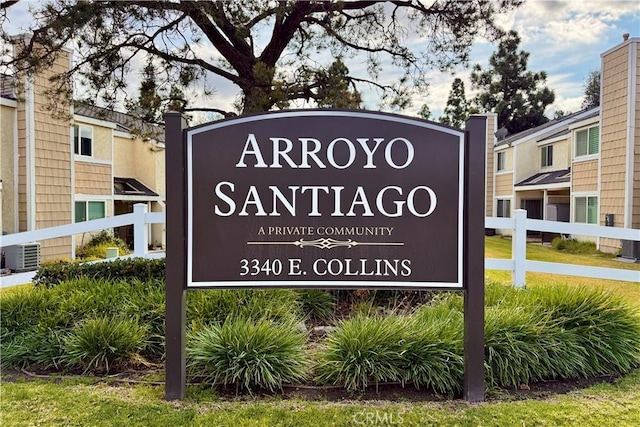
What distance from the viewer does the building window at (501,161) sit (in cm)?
2347

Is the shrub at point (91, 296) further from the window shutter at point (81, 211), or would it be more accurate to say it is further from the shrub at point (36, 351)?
the window shutter at point (81, 211)

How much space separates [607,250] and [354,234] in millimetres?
14490

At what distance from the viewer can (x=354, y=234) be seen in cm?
337

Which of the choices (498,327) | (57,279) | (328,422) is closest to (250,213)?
(328,422)

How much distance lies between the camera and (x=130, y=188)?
732 inches

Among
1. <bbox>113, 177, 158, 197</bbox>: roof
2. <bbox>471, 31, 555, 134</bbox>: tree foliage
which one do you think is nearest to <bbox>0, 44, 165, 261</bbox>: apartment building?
<bbox>113, 177, 158, 197</bbox>: roof

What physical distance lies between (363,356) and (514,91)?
42.3 meters

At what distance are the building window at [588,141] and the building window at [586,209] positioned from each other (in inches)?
69.0

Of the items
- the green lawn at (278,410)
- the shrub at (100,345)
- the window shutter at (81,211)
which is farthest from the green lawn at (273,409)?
the window shutter at (81,211)

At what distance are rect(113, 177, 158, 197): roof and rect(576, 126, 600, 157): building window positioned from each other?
17936mm

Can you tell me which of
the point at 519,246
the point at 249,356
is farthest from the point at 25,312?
the point at 519,246

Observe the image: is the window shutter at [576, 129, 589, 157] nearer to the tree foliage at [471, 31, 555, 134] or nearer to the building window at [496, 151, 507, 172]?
the building window at [496, 151, 507, 172]

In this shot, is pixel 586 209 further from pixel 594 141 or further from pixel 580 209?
pixel 594 141

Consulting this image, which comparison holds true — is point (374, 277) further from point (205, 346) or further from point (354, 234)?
point (205, 346)
